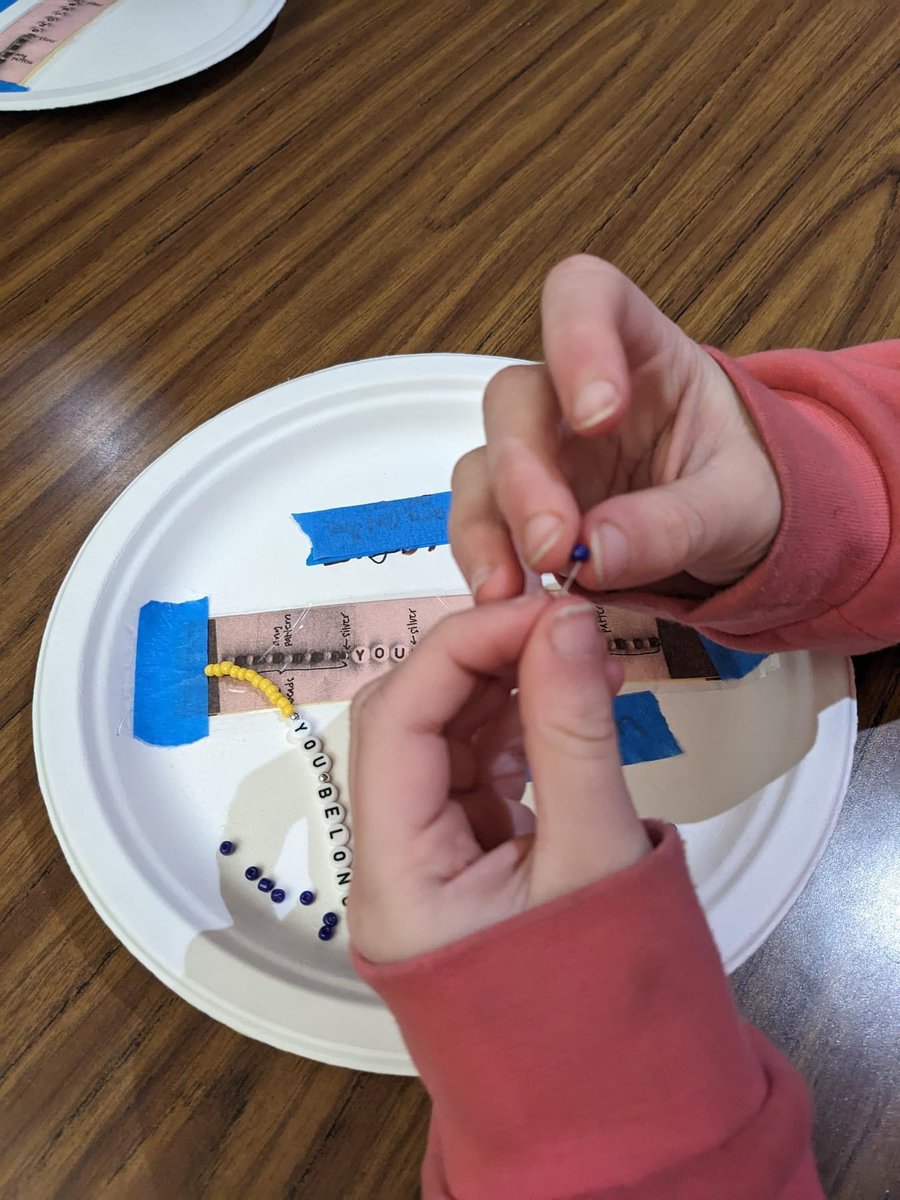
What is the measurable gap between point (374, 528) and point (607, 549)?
28cm

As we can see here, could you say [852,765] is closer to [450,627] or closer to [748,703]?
[748,703]

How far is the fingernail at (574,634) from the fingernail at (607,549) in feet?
0.19

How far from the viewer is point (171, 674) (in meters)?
0.58

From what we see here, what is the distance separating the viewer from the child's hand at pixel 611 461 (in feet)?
1.31

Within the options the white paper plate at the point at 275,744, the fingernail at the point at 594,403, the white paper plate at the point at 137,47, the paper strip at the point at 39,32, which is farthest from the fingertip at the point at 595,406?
the paper strip at the point at 39,32

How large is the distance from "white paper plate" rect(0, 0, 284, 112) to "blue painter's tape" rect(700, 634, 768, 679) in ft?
2.53

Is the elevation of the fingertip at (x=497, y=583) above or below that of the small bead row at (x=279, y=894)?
above

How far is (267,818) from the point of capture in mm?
533

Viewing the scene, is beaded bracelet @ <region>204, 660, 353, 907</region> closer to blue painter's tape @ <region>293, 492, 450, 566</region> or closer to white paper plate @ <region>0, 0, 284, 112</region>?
blue painter's tape @ <region>293, 492, 450, 566</region>

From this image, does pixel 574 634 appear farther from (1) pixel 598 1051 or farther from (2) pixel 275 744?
(2) pixel 275 744

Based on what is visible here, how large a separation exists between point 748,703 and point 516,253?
0.47m

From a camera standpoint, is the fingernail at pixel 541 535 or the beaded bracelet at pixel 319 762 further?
the beaded bracelet at pixel 319 762

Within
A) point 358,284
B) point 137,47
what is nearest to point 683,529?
point 358,284

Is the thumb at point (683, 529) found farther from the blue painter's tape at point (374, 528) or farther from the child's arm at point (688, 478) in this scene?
the blue painter's tape at point (374, 528)
